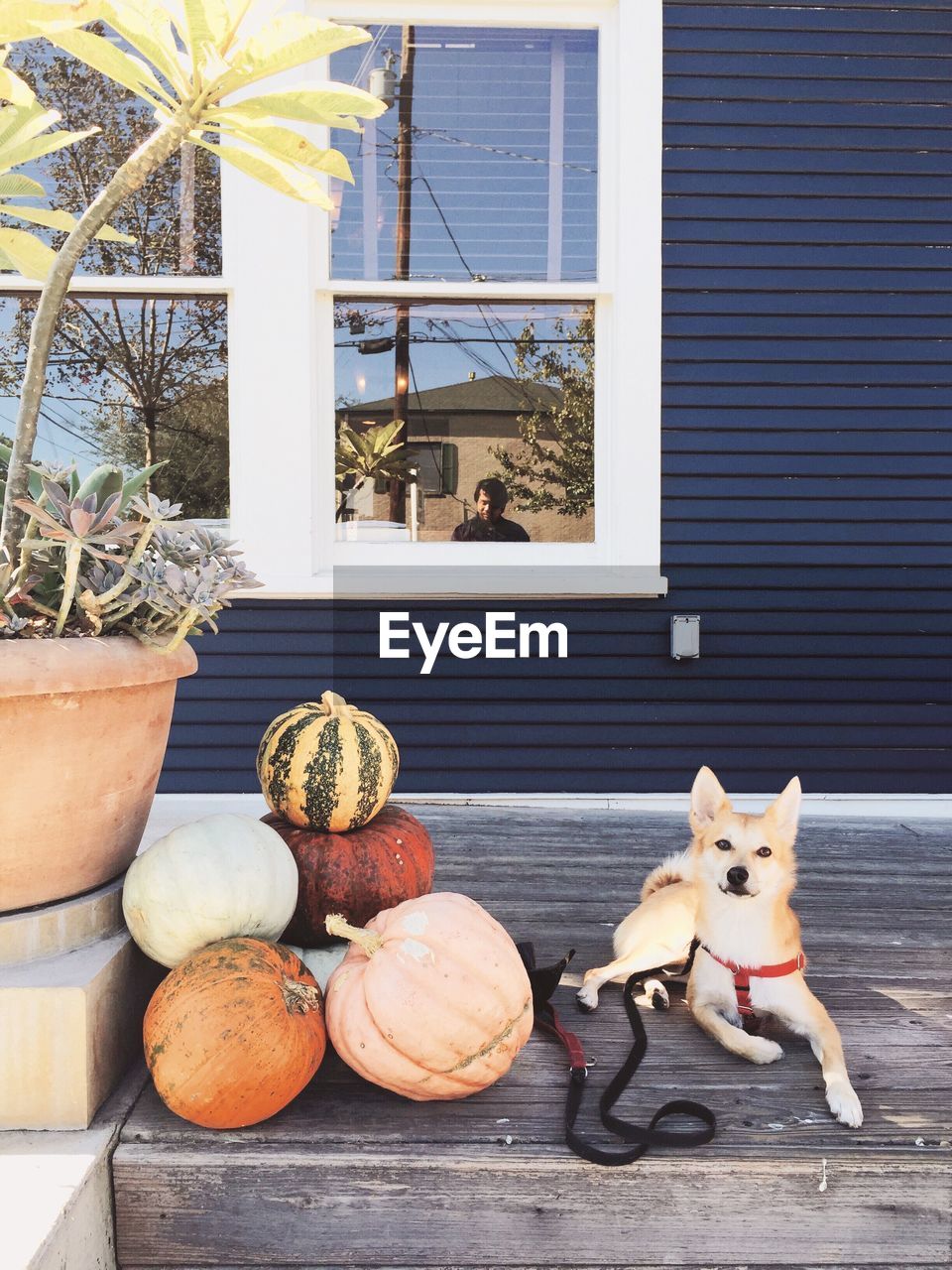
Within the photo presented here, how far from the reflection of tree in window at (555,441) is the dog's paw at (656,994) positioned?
2.35 metres

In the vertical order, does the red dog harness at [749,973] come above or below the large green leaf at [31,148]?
below

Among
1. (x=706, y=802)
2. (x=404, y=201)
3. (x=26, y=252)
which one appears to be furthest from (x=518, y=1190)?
(x=404, y=201)

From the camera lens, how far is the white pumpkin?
1427mm

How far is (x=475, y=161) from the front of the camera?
376 cm

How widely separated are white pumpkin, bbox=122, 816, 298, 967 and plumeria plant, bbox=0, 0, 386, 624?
0.33m

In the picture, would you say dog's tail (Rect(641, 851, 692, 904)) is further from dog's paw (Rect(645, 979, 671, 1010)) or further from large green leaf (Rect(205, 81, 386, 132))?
large green leaf (Rect(205, 81, 386, 132))

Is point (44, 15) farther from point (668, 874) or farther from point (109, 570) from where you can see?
point (668, 874)

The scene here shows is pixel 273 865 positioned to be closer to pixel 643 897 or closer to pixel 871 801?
pixel 643 897

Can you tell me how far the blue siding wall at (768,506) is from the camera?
11.9 feet

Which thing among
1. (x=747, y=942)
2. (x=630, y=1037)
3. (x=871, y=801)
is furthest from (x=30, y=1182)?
(x=871, y=801)

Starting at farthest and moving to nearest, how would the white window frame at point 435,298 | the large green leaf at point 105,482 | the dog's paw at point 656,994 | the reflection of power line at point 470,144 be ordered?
the reflection of power line at point 470,144, the white window frame at point 435,298, the dog's paw at point 656,994, the large green leaf at point 105,482

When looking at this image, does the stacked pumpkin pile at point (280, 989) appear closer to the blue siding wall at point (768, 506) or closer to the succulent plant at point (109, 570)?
the succulent plant at point (109, 570)

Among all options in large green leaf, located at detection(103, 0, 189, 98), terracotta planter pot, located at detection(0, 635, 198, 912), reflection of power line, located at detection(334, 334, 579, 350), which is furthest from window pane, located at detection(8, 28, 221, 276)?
terracotta planter pot, located at detection(0, 635, 198, 912)

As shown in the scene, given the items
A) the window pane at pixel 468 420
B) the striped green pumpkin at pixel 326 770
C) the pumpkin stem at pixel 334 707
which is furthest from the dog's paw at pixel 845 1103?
the window pane at pixel 468 420
